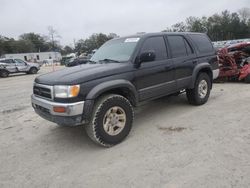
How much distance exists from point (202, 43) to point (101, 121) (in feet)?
12.5

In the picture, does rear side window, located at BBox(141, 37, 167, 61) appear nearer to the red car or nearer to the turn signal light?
the turn signal light

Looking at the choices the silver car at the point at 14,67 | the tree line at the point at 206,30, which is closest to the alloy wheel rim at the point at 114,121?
the silver car at the point at 14,67

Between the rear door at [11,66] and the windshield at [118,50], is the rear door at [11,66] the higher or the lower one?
A: the lower one

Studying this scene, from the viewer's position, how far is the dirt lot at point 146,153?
332cm

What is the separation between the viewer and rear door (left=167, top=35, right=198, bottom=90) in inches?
223

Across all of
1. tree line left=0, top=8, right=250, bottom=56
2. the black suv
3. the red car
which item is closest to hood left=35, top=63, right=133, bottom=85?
the black suv

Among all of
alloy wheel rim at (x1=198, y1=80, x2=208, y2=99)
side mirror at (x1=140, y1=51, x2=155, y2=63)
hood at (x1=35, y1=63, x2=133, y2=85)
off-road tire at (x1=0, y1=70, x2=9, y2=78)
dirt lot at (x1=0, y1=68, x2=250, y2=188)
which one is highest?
side mirror at (x1=140, y1=51, x2=155, y2=63)

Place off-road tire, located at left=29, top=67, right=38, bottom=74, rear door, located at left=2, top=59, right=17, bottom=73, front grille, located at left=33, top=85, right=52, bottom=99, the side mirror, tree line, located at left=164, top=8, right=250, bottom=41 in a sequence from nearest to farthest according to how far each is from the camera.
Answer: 1. front grille, located at left=33, top=85, right=52, bottom=99
2. the side mirror
3. rear door, located at left=2, top=59, right=17, bottom=73
4. off-road tire, located at left=29, top=67, right=38, bottom=74
5. tree line, located at left=164, top=8, right=250, bottom=41

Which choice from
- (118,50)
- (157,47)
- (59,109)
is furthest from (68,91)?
(157,47)

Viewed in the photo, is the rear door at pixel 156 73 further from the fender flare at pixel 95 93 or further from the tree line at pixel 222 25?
the tree line at pixel 222 25

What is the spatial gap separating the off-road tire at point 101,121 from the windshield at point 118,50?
0.91 meters

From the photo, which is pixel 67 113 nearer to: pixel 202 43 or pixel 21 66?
pixel 202 43

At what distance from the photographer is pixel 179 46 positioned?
5891 millimetres

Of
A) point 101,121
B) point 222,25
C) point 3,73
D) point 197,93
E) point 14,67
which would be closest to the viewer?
point 101,121
